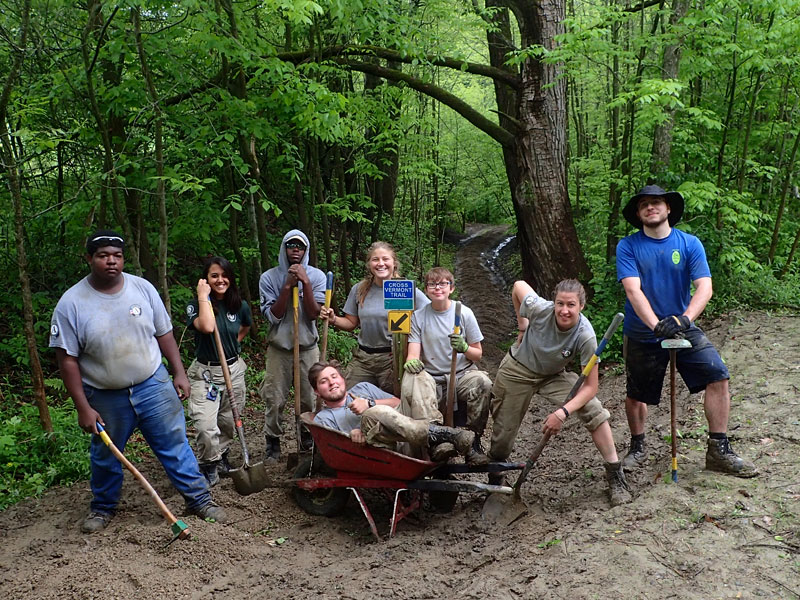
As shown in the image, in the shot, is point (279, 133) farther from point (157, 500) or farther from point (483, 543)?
point (483, 543)

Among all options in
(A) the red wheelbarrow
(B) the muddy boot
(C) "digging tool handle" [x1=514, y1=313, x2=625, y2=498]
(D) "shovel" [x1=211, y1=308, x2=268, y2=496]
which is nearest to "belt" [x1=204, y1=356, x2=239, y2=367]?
(D) "shovel" [x1=211, y1=308, x2=268, y2=496]

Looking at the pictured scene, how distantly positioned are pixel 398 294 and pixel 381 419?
992 millimetres

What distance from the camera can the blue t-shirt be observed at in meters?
4.47

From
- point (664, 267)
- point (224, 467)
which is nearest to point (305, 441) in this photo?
point (224, 467)

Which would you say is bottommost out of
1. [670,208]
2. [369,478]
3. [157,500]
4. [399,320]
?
[369,478]

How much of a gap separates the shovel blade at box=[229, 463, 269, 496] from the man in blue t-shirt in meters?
Answer: 3.01

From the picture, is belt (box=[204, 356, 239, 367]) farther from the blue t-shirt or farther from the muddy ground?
the blue t-shirt

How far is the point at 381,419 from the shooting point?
4160 mm

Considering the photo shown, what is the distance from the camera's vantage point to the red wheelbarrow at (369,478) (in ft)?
14.0

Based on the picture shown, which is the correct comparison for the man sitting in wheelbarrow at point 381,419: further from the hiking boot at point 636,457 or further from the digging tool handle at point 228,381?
the hiking boot at point 636,457

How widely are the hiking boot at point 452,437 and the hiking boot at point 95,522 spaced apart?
245 centimetres

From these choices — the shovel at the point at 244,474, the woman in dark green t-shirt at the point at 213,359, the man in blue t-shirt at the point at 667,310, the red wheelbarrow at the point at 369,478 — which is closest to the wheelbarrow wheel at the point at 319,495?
the red wheelbarrow at the point at 369,478

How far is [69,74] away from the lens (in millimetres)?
6742

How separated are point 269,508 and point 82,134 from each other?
15.4ft
